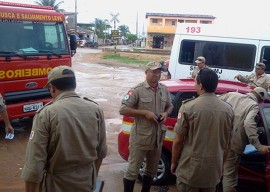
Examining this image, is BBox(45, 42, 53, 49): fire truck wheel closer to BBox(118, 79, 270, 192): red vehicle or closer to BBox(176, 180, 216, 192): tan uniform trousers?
BBox(118, 79, 270, 192): red vehicle

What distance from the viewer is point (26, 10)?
23.5 feet

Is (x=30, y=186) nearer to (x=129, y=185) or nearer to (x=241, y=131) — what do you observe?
(x=129, y=185)

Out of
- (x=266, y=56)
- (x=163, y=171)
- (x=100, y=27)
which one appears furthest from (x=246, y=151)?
(x=100, y=27)

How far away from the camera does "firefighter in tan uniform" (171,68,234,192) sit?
10.2ft

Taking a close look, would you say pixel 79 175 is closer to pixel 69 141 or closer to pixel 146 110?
pixel 69 141

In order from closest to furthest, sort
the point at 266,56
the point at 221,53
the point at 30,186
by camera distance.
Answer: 1. the point at 30,186
2. the point at 266,56
3. the point at 221,53

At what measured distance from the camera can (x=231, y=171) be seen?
13.7 feet

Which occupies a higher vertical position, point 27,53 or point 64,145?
point 27,53

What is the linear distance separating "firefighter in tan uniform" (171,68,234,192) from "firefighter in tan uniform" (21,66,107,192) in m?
0.91

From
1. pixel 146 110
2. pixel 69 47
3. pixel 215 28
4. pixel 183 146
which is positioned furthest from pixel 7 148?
pixel 215 28

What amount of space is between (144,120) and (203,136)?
109 cm

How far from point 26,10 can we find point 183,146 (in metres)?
5.20

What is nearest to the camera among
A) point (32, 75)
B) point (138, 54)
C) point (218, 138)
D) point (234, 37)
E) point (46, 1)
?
point (218, 138)

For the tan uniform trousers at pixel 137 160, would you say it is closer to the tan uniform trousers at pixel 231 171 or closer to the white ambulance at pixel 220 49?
the tan uniform trousers at pixel 231 171
